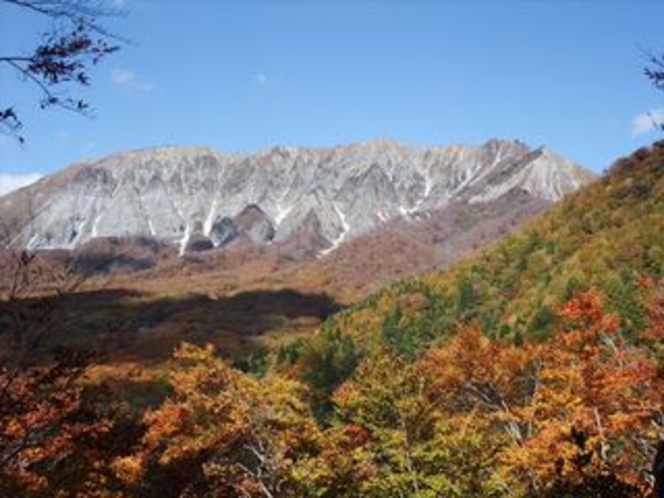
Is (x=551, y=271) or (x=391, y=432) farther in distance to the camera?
(x=551, y=271)

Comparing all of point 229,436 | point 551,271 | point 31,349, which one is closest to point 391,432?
point 229,436

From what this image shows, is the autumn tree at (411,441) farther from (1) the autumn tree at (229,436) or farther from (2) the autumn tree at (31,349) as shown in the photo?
(2) the autumn tree at (31,349)

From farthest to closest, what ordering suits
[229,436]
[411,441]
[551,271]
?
1. [551,271]
2. [229,436]
3. [411,441]

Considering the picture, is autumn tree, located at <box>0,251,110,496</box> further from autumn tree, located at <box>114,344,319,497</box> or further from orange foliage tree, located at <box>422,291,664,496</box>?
autumn tree, located at <box>114,344,319,497</box>

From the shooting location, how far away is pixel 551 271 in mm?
145250

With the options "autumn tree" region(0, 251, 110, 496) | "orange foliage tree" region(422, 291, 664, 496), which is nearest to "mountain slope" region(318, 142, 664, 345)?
"orange foliage tree" region(422, 291, 664, 496)

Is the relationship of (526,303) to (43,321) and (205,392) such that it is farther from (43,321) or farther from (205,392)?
(43,321)

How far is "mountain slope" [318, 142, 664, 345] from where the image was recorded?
111625 millimetres

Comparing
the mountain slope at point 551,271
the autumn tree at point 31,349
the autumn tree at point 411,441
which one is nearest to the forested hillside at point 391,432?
the autumn tree at point 411,441

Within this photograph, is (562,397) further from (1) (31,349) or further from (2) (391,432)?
(1) (31,349)

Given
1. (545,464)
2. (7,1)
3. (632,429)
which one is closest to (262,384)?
(545,464)

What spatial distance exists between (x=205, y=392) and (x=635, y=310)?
6725 cm

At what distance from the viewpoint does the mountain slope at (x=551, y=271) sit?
11162 centimetres

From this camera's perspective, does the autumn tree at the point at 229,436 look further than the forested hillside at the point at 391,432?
Yes
